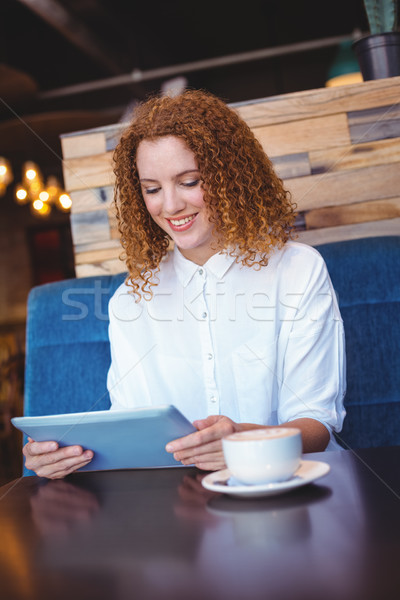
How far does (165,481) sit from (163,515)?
0.56 ft

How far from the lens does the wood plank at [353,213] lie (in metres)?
1.92

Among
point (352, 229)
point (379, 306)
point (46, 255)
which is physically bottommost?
point (379, 306)

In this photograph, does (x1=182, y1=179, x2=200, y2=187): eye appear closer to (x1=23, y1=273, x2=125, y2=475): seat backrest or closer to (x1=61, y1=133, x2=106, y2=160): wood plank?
(x1=23, y1=273, x2=125, y2=475): seat backrest

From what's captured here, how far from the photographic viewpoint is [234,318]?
5.05ft

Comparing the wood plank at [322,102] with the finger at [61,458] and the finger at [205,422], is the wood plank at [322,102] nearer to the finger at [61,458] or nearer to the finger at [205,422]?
the finger at [205,422]

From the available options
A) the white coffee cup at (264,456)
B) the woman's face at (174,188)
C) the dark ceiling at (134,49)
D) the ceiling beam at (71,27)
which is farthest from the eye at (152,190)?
the ceiling beam at (71,27)

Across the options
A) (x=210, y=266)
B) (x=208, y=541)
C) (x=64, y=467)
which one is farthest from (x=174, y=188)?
(x=208, y=541)

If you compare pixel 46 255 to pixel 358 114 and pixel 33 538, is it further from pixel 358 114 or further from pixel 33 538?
pixel 33 538

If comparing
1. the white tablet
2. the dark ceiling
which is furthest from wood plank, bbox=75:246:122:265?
the dark ceiling

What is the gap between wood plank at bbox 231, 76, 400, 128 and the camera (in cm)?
194

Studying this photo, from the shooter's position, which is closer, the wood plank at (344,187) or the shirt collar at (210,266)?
the shirt collar at (210,266)

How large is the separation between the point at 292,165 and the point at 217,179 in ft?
1.74

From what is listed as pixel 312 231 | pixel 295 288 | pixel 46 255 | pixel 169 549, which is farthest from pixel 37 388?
pixel 46 255

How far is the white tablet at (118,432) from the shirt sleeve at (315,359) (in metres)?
0.37
